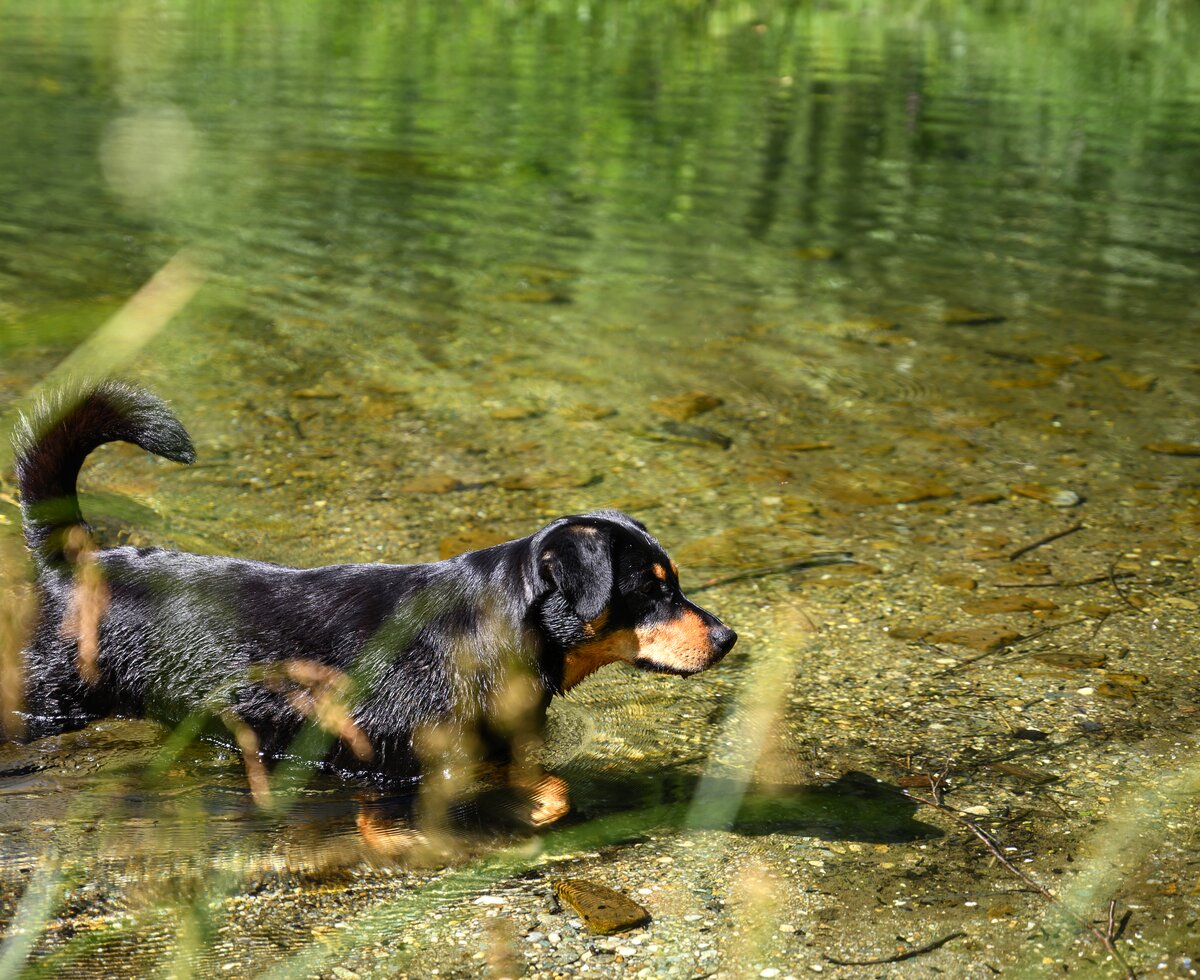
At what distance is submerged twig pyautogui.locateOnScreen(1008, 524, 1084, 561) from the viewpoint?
599 cm

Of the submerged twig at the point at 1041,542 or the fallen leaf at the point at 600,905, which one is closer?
the fallen leaf at the point at 600,905

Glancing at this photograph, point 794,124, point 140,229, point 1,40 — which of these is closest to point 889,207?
point 794,124

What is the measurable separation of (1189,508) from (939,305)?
11.8 ft

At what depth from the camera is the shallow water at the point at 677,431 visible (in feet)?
12.3

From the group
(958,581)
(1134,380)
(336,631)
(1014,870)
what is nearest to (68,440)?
(336,631)

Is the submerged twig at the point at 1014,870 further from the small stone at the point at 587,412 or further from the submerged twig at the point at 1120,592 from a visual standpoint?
the small stone at the point at 587,412

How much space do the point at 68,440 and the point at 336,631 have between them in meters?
1.06

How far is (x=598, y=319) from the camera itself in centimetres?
922

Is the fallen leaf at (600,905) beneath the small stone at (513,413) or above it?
beneath

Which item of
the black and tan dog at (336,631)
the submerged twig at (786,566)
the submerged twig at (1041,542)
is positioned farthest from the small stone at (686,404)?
the black and tan dog at (336,631)

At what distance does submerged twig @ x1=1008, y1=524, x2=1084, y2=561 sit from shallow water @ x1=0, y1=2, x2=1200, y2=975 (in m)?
0.04

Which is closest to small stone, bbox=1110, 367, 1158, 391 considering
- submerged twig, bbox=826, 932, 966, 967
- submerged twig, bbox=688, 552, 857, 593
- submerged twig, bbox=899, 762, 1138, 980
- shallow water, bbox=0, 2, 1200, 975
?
shallow water, bbox=0, 2, 1200, 975

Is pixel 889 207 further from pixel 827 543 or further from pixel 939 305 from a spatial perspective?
pixel 827 543

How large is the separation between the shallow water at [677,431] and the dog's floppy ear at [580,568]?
56 cm
